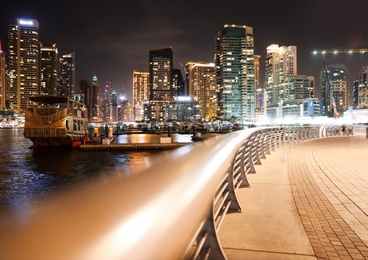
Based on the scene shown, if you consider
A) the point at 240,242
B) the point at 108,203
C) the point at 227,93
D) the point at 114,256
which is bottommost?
the point at 240,242

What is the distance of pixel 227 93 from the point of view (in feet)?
635

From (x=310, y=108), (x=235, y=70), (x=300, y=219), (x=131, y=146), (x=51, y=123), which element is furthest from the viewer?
(x=235, y=70)

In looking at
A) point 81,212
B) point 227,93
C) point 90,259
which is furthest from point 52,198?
point 227,93

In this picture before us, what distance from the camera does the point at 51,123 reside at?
3122 cm

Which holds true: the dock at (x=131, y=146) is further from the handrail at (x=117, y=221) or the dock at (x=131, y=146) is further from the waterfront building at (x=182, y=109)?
the waterfront building at (x=182, y=109)

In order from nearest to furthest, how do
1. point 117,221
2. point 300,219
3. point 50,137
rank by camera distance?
point 117,221 < point 300,219 < point 50,137

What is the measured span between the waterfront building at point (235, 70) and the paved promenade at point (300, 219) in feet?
601

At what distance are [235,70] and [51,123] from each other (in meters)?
172

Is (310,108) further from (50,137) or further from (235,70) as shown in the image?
(50,137)

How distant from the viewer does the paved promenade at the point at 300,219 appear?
12.6ft

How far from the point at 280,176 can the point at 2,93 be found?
22177 cm

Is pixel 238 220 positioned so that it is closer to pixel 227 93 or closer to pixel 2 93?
pixel 227 93

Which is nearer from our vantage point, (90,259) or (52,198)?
(90,259)

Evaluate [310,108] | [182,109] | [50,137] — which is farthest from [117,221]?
[182,109]
